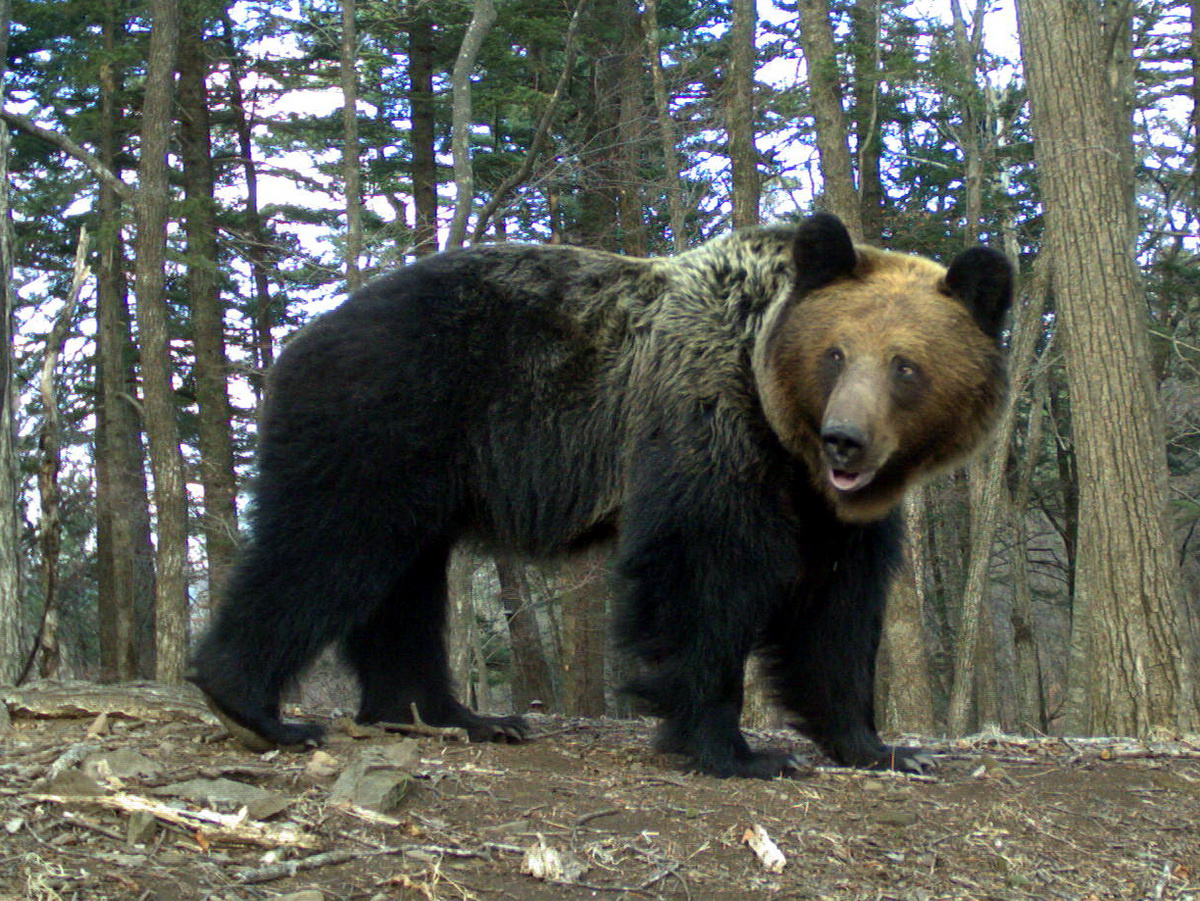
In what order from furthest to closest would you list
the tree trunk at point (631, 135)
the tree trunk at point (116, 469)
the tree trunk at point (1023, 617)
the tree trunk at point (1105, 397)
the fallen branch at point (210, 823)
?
the tree trunk at point (1023, 617) < the tree trunk at point (116, 469) < the tree trunk at point (631, 135) < the tree trunk at point (1105, 397) < the fallen branch at point (210, 823)

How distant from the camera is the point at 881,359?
4.83 m

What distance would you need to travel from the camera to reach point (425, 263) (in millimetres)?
5840

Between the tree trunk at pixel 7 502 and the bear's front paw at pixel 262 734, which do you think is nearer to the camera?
the bear's front paw at pixel 262 734

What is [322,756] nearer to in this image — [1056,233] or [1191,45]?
[1056,233]

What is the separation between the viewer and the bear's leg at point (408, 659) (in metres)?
5.97

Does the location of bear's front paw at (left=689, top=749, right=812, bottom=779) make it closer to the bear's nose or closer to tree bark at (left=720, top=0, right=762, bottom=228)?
the bear's nose

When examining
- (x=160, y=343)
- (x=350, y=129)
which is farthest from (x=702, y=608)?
(x=350, y=129)

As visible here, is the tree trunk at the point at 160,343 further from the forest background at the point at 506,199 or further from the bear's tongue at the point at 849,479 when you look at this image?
the bear's tongue at the point at 849,479

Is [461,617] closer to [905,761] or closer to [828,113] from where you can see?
[828,113]

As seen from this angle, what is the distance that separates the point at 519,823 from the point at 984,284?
3.07 meters

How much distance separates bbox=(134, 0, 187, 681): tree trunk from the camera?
1423cm

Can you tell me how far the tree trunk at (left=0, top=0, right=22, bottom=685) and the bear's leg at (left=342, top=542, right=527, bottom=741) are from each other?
6.49 ft

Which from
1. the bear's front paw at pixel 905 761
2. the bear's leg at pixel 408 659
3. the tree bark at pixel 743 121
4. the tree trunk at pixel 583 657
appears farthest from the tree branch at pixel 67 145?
the bear's front paw at pixel 905 761

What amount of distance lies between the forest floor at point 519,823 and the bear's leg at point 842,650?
0.34m
